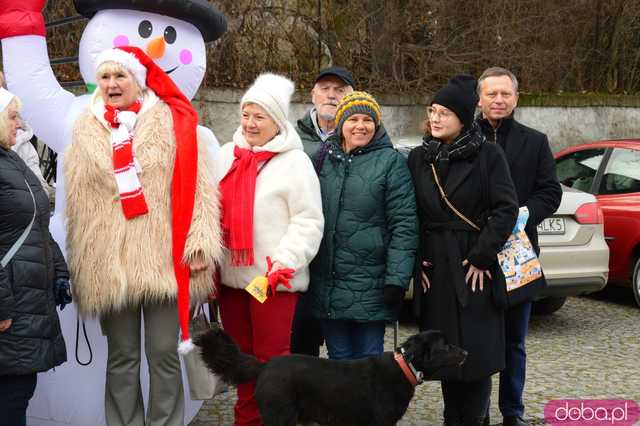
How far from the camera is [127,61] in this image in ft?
13.9

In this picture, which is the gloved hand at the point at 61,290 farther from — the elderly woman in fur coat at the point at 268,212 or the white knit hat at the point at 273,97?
the white knit hat at the point at 273,97

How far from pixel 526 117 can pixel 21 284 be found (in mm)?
11794

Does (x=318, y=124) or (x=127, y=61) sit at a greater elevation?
(x=127, y=61)

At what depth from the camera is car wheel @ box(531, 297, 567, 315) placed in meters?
8.15

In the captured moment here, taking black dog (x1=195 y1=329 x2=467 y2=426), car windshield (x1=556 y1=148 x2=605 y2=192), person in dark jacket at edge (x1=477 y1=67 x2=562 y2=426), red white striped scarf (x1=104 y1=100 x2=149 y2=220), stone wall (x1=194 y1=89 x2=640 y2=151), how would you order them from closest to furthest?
black dog (x1=195 y1=329 x2=467 y2=426)
red white striped scarf (x1=104 y1=100 x2=149 y2=220)
person in dark jacket at edge (x1=477 y1=67 x2=562 y2=426)
car windshield (x1=556 y1=148 x2=605 y2=192)
stone wall (x1=194 y1=89 x2=640 y2=151)

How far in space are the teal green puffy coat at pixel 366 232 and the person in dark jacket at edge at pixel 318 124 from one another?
0.75m

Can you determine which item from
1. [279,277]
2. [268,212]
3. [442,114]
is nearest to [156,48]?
[268,212]

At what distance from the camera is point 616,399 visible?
223 inches

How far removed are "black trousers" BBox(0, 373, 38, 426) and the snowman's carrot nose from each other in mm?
1903

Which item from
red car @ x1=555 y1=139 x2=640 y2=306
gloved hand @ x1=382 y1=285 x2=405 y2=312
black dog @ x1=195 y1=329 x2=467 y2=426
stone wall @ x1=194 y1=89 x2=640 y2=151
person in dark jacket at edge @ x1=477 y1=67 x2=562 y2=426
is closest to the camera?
black dog @ x1=195 y1=329 x2=467 y2=426

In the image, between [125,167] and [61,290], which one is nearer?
[61,290]

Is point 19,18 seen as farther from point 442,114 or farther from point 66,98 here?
point 442,114

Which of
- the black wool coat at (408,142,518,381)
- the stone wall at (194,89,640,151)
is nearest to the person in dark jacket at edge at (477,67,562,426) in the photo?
the black wool coat at (408,142,518,381)

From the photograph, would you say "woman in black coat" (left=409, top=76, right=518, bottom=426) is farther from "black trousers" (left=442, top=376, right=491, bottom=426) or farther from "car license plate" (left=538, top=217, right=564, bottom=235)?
"car license plate" (left=538, top=217, right=564, bottom=235)
